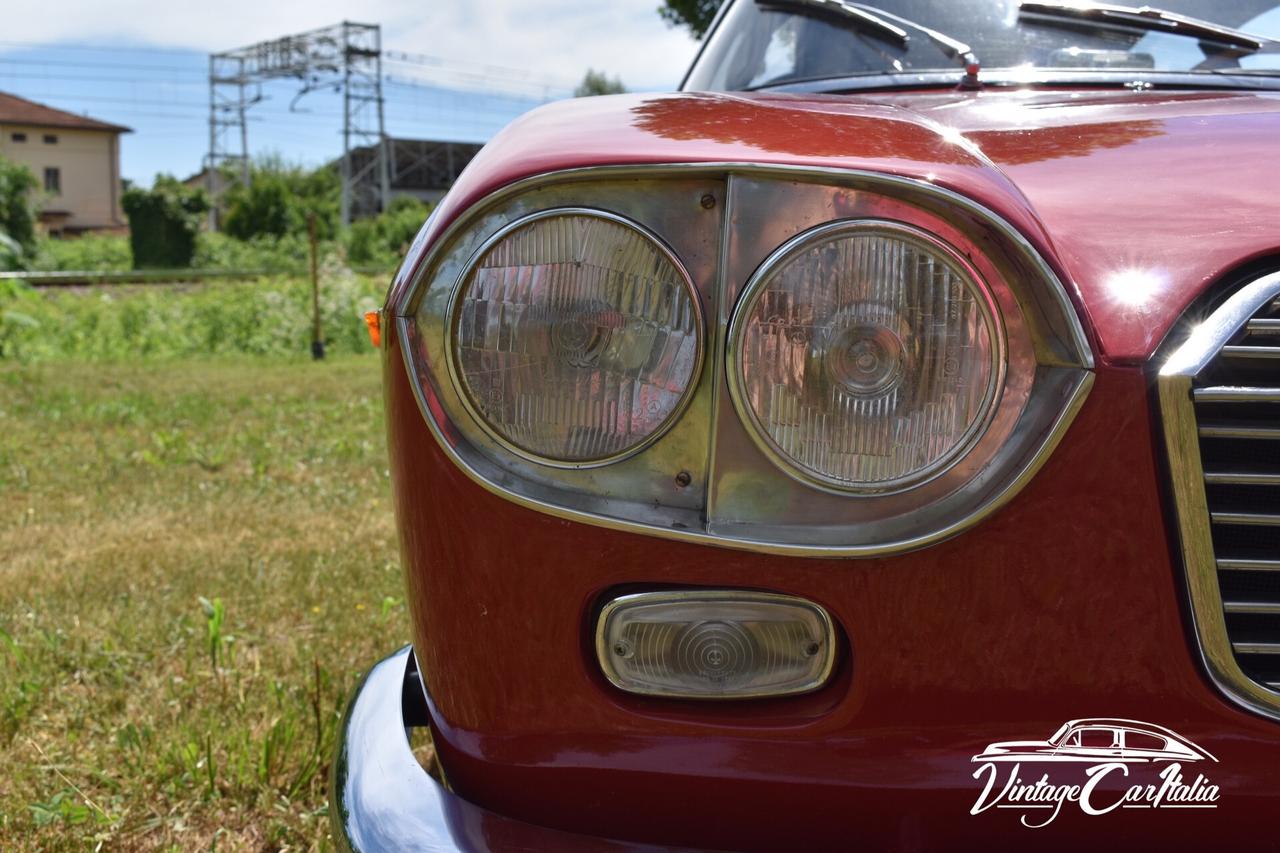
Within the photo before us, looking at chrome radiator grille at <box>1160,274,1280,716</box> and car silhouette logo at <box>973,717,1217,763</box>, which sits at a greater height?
chrome radiator grille at <box>1160,274,1280,716</box>

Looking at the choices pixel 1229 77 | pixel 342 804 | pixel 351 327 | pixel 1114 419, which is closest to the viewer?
pixel 1114 419

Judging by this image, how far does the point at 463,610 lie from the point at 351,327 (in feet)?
43.8

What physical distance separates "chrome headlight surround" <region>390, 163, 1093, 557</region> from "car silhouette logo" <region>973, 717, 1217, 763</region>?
0.22 meters

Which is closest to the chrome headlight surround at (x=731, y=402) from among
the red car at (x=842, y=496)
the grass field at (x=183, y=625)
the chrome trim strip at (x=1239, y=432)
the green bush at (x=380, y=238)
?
the red car at (x=842, y=496)

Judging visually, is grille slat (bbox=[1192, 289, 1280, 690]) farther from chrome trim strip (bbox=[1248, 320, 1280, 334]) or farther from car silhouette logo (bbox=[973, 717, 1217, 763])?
car silhouette logo (bbox=[973, 717, 1217, 763])

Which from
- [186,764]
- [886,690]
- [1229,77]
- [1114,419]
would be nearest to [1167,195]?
[1114,419]

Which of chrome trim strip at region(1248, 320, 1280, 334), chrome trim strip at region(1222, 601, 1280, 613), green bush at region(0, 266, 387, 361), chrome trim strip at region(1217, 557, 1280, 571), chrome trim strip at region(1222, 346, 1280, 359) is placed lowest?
green bush at region(0, 266, 387, 361)

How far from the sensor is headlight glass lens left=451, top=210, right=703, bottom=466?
1120 mm

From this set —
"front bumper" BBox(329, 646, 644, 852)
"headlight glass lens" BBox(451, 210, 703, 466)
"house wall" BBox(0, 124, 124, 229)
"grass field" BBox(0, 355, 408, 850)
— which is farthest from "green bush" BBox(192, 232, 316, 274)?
"headlight glass lens" BBox(451, 210, 703, 466)

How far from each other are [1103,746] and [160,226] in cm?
3999

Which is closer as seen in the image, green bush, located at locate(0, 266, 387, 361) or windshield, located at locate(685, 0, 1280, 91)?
windshield, located at locate(685, 0, 1280, 91)

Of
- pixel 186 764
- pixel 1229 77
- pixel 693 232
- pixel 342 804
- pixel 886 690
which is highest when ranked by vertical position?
pixel 1229 77

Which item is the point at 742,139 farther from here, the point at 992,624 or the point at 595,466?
the point at 992,624

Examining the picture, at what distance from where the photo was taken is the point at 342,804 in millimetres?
1279
